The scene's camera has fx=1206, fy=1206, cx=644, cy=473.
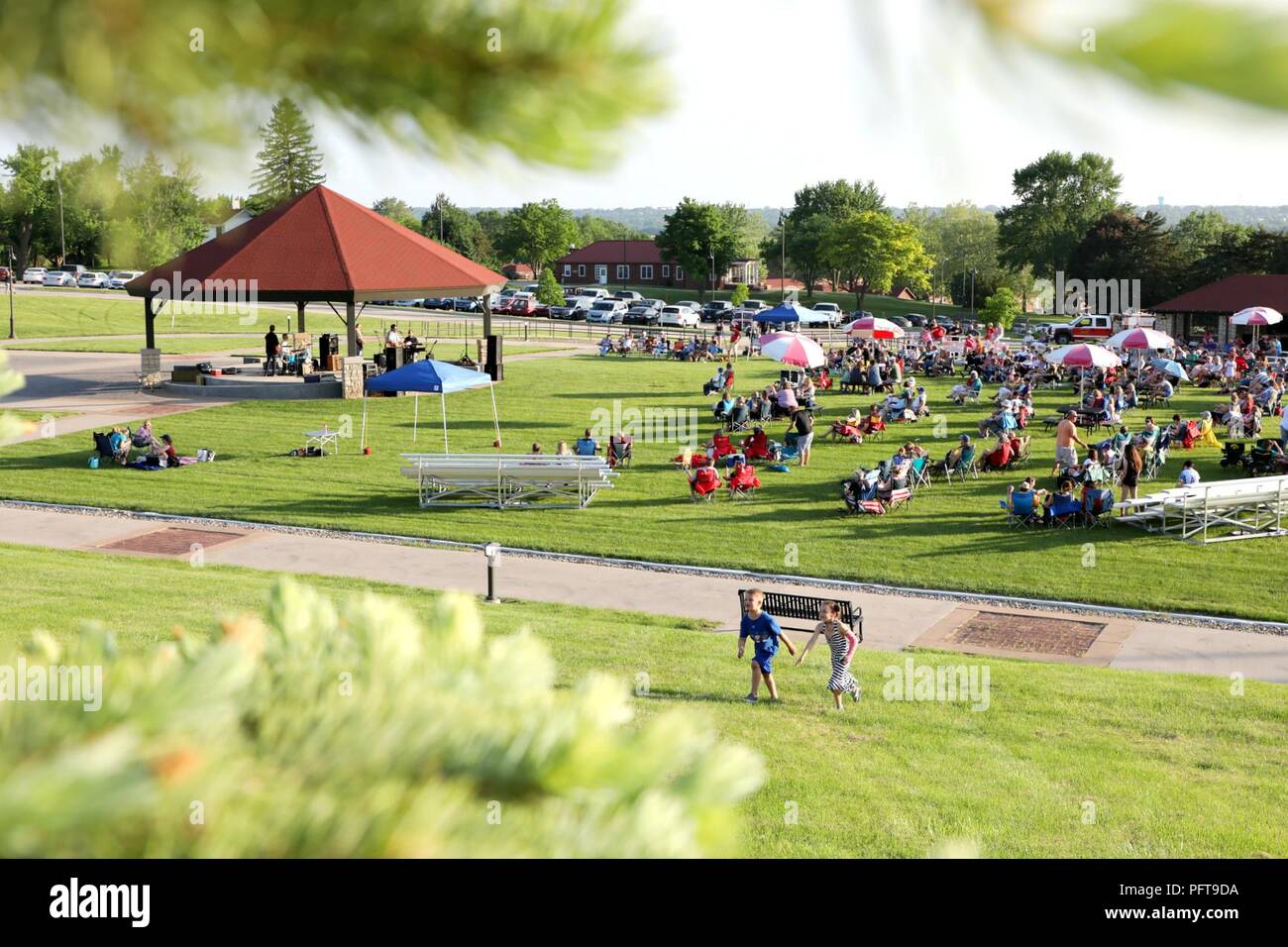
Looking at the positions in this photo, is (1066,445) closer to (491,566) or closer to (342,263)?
(491,566)

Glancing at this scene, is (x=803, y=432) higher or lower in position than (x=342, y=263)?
lower

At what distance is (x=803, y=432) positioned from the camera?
26.3m

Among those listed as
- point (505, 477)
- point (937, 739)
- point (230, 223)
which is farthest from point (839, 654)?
point (505, 477)

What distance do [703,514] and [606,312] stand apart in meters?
53.8

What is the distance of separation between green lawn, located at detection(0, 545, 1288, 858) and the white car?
57288mm

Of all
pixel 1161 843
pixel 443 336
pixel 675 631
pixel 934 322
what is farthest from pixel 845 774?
pixel 934 322

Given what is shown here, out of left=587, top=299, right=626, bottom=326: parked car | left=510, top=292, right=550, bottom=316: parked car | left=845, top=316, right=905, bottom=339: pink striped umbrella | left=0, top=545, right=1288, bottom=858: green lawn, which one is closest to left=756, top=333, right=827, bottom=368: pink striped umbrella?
left=845, top=316, right=905, bottom=339: pink striped umbrella

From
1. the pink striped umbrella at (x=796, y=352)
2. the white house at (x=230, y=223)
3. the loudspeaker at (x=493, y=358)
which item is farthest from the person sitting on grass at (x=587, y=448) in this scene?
the white house at (x=230, y=223)

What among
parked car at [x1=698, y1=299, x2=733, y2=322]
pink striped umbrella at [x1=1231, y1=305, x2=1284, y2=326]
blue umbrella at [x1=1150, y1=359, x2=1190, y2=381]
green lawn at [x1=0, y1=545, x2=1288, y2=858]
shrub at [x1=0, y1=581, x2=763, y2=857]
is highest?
parked car at [x1=698, y1=299, x2=733, y2=322]

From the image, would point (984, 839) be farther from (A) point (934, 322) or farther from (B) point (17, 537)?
(A) point (934, 322)

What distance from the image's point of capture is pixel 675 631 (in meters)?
14.8

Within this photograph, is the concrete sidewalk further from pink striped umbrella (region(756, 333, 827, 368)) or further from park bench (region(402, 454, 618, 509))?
pink striped umbrella (region(756, 333, 827, 368))

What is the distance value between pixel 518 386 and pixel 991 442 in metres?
17.7

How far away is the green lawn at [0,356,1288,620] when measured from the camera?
58.2ft
